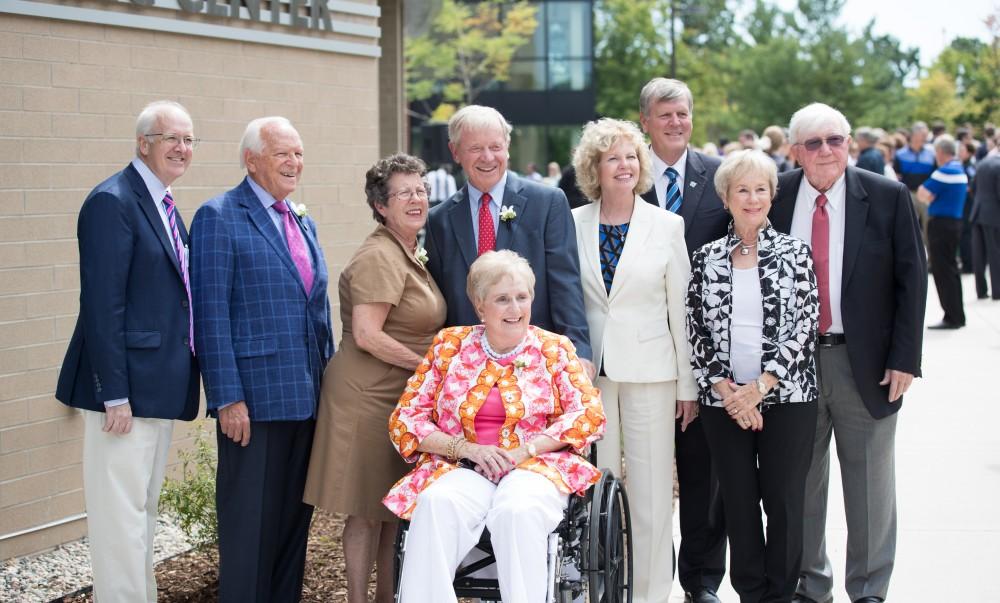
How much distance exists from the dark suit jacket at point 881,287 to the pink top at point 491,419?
1476 mm

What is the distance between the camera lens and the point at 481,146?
4.52m

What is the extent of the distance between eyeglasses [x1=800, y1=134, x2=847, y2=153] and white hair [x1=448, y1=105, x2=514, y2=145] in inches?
48.8

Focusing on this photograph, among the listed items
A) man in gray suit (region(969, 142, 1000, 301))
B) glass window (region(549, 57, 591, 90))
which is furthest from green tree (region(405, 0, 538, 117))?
man in gray suit (region(969, 142, 1000, 301))

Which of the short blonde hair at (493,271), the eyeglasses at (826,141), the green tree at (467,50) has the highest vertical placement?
the green tree at (467,50)

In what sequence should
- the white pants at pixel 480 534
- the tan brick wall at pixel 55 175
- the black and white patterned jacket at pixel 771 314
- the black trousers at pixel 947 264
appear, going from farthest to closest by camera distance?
the black trousers at pixel 947 264
the tan brick wall at pixel 55 175
the black and white patterned jacket at pixel 771 314
the white pants at pixel 480 534

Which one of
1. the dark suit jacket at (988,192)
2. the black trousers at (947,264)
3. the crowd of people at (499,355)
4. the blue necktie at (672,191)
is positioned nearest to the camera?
the crowd of people at (499,355)

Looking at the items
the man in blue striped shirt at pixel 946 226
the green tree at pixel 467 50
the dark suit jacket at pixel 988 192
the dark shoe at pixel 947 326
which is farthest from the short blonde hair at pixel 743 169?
the green tree at pixel 467 50

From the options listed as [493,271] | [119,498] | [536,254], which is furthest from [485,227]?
[119,498]

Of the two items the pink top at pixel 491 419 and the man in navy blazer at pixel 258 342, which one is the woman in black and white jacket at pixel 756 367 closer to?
the pink top at pixel 491 419

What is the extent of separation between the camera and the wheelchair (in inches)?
151

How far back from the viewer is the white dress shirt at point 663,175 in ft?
16.5

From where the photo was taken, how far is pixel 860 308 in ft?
14.7

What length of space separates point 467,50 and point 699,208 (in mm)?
31549

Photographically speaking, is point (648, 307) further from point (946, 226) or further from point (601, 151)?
point (946, 226)
